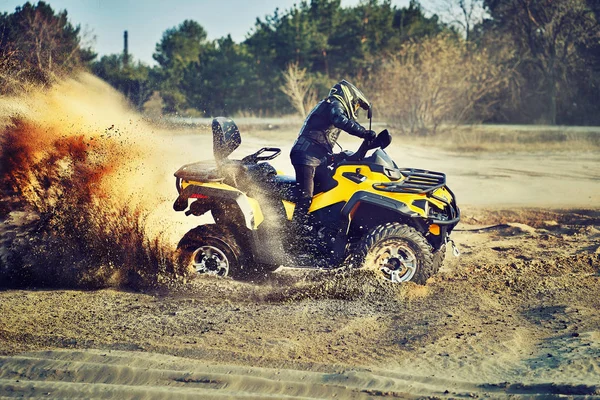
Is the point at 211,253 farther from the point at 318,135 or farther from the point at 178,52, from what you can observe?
the point at 178,52

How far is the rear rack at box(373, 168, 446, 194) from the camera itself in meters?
6.88

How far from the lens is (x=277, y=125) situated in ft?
86.9

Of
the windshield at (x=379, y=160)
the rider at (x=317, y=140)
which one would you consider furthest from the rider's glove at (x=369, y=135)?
the windshield at (x=379, y=160)

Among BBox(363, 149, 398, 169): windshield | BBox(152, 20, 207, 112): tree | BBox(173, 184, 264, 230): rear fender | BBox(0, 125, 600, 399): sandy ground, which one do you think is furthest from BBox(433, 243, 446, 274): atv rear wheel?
BBox(152, 20, 207, 112): tree

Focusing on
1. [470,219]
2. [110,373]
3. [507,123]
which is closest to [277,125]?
[507,123]

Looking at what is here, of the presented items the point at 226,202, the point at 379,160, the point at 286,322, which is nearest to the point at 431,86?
the point at 379,160

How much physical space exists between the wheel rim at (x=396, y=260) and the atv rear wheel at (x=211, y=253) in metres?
1.38

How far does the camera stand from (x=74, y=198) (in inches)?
313

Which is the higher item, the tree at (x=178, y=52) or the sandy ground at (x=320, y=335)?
the tree at (x=178, y=52)

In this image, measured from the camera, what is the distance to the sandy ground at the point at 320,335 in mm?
4805

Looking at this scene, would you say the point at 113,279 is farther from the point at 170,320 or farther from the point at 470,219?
the point at 470,219

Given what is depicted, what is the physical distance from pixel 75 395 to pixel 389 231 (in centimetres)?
330

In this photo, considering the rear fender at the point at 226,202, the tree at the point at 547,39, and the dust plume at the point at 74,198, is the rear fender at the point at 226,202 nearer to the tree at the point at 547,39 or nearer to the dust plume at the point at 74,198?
the dust plume at the point at 74,198

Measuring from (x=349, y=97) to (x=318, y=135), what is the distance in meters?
0.49
